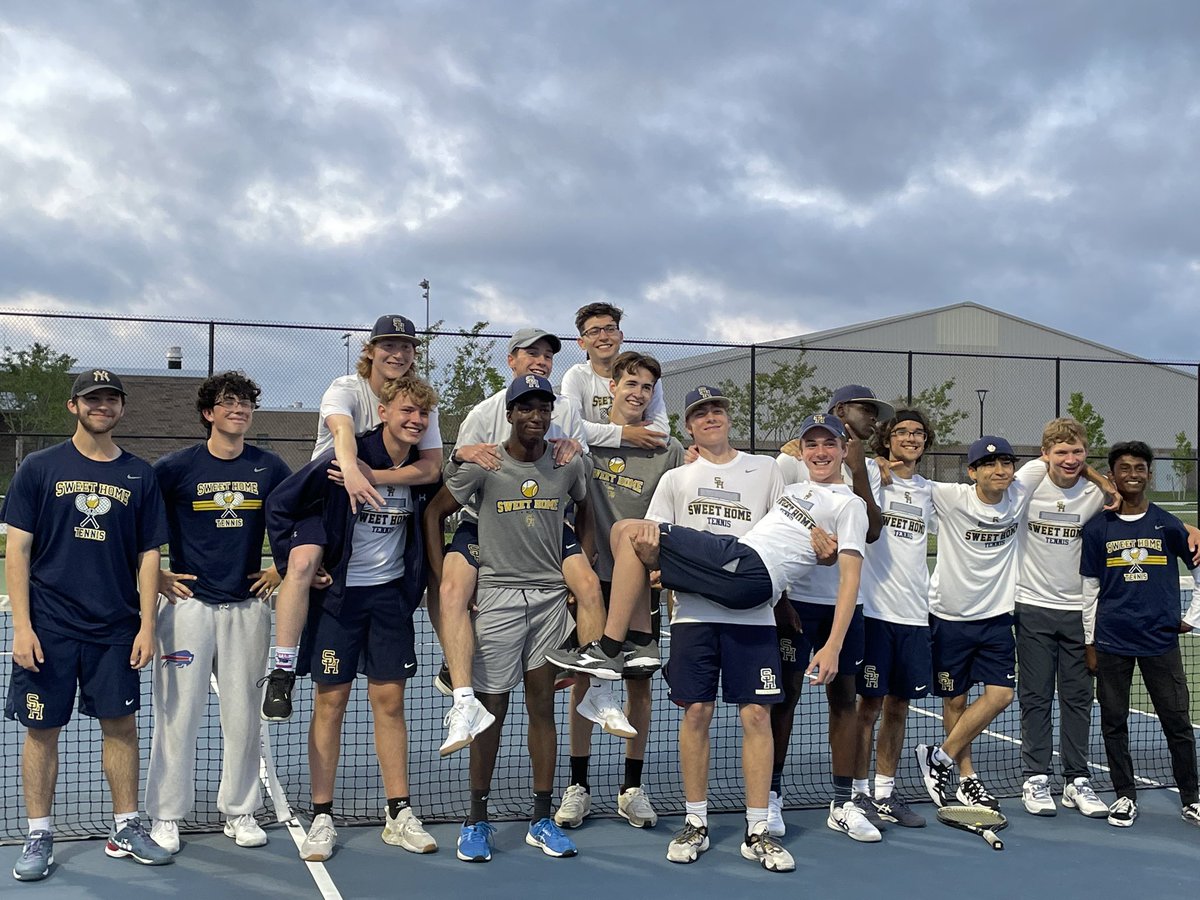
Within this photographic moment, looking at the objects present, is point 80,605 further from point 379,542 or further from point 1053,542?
point 1053,542

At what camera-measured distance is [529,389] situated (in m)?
5.04

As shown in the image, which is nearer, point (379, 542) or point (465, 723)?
point (465, 723)

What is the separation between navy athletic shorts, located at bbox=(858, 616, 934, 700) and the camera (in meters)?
5.59

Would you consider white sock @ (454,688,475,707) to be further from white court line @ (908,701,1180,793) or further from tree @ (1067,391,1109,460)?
tree @ (1067,391,1109,460)

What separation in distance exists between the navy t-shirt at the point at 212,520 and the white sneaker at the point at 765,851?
8.65 ft

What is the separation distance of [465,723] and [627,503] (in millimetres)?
1487

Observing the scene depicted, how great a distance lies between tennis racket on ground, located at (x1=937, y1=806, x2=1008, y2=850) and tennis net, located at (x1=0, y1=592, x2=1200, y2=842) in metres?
0.53

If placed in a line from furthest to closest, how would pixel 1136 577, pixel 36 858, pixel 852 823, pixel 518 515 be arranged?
pixel 1136 577 < pixel 852 823 < pixel 518 515 < pixel 36 858

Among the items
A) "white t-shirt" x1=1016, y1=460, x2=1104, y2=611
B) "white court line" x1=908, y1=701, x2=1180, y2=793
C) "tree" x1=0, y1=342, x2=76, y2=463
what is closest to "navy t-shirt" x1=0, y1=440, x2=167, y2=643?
"white t-shirt" x1=1016, y1=460, x2=1104, y2=611

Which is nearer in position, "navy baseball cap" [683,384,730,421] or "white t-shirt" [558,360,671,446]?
"navy baseball cap" [683,384,730,421]

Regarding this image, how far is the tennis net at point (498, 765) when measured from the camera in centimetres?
587

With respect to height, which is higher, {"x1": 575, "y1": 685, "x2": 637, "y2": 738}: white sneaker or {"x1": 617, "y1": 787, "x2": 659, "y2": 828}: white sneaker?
{"x1": 575, "y1": 685, "x2": 637, "y2": 738}: white sneaker

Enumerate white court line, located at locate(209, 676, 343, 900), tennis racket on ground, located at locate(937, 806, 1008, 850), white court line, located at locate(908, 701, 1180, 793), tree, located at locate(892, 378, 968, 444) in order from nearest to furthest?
white court line, located at locate(209, 676, 343, 900) → tennis racket on ground, located at locate(937, 806, 1008, 850) → white court line, located at locate(908, 701, 1180, 793) → tree, located at locate(892, 378, 968, 444)

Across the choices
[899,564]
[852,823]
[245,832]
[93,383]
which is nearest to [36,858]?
[245,832]
